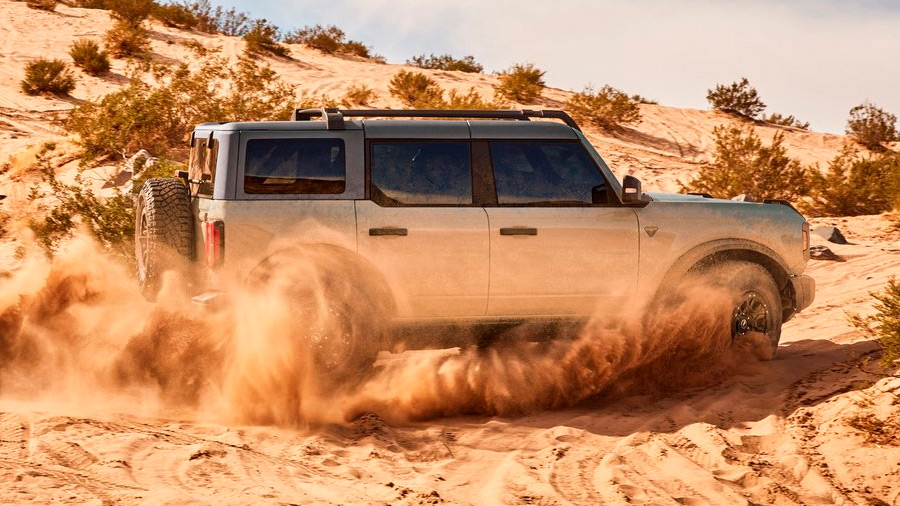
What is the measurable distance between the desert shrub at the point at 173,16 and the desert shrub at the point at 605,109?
49.4 ft

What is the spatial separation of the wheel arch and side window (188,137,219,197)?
314 cm

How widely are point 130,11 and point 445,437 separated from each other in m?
25.3

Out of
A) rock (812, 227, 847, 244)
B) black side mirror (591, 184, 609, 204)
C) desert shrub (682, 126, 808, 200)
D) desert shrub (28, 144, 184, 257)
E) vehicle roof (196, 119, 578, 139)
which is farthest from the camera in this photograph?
desert shrub (682, 126, 808, 200)

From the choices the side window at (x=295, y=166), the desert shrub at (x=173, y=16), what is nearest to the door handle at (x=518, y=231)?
the side window at (x=295, y=166)

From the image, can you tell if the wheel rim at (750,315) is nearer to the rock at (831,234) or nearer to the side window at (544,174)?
the side window at (544,174)

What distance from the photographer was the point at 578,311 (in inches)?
259

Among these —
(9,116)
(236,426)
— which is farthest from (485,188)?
(9,116)

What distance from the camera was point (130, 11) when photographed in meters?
28.0

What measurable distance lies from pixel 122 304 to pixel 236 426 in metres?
1.92

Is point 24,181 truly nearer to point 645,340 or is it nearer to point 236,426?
point 236,426

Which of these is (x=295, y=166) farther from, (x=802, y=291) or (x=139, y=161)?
(x=139, y=161)

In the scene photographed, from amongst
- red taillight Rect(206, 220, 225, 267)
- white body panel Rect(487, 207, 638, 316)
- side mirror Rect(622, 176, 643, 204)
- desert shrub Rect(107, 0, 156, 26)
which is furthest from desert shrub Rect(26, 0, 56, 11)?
side mirror Rect(622, 176, 643, 204)

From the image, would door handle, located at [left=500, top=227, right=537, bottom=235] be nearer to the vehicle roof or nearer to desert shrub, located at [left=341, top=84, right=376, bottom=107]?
the vehicle roof

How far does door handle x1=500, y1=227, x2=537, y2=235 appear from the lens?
20.8 feet
